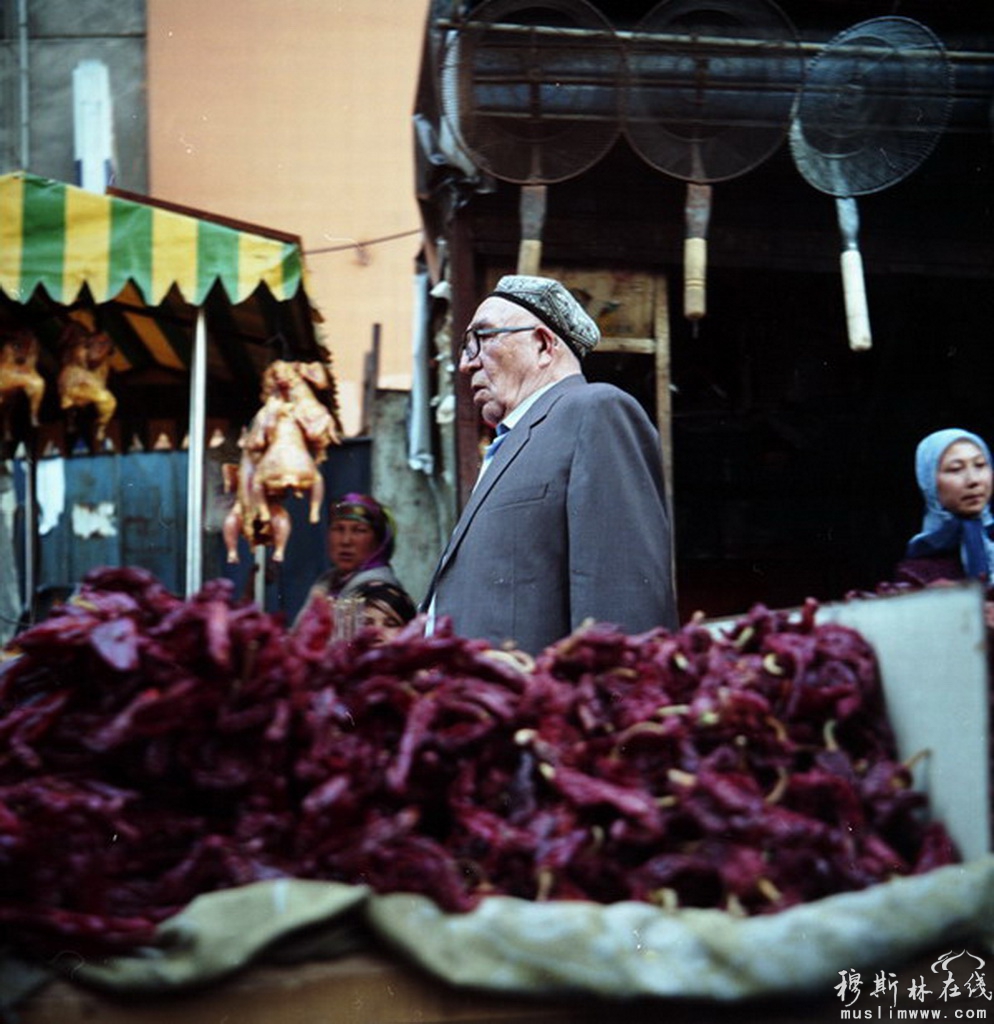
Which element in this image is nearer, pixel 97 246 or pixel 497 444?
pixel 497 444

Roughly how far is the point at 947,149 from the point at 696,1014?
5.43 m

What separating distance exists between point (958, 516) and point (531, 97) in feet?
8.05

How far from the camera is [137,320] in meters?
6.37

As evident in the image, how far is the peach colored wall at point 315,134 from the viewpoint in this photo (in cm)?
859

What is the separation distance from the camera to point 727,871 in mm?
1351

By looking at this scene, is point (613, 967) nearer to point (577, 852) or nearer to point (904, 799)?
point (577, 852)

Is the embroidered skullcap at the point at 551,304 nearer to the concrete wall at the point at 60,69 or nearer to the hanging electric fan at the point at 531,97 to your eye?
the hanging electric fan at the point at 531,97

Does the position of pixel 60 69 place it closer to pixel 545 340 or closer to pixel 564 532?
pixel 545 340

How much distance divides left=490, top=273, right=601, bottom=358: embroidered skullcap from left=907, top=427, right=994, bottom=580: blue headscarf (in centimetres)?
154

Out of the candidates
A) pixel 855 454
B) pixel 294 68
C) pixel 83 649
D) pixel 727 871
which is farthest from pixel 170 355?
pixel 727 871

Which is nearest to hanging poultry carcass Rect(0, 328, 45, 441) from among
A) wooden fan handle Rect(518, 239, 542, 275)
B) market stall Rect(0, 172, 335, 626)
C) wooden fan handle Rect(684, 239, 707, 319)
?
market stall Rect(0, 172, 335, 626)

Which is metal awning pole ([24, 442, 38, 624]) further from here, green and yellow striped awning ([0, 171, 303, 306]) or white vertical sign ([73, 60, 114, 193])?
white vertical sign ([73, 60, 114, 193])

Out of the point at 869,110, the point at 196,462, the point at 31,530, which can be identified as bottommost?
the point at 31,530

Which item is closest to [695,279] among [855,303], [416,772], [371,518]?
[855,303]
